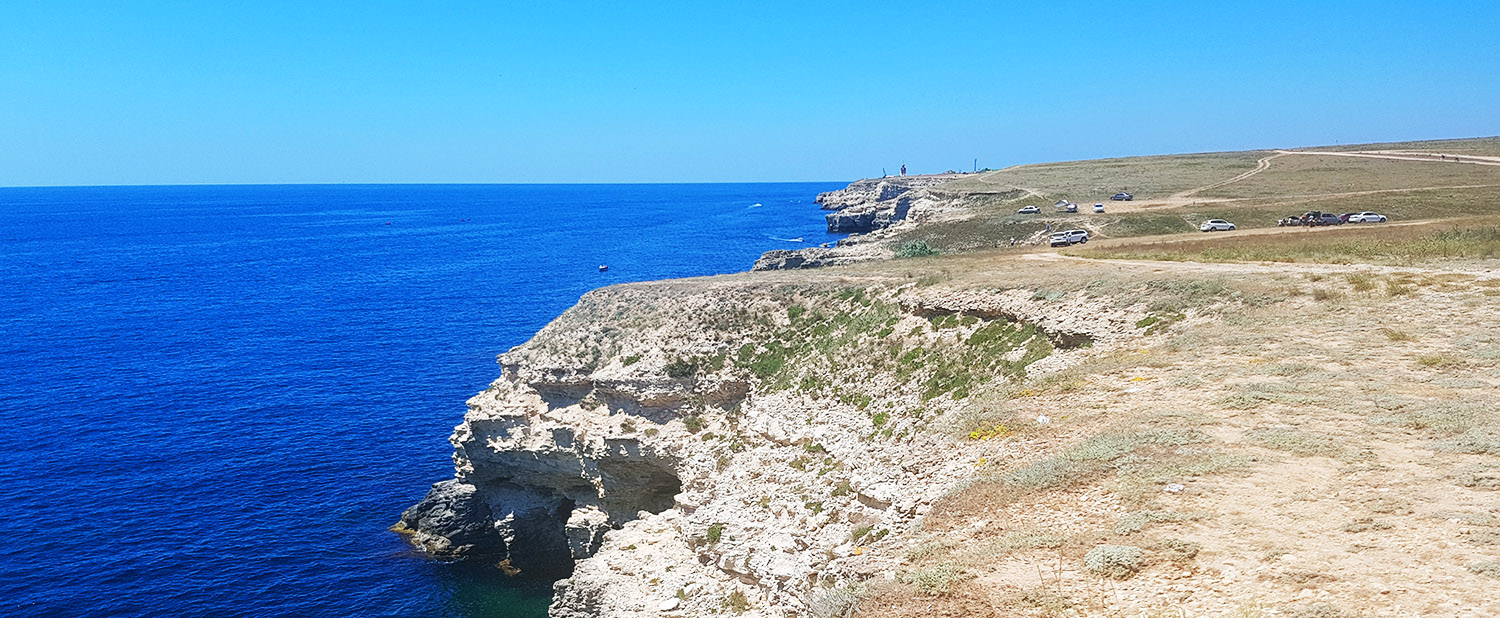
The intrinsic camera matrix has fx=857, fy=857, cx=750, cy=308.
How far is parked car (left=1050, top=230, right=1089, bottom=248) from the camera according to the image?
63438mm

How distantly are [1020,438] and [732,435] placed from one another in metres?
16.3

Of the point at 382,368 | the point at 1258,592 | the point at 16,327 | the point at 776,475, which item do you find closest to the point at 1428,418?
the point at 1258,592

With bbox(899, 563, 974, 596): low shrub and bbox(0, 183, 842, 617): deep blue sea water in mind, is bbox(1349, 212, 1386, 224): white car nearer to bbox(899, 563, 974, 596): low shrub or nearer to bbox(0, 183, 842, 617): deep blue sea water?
bbox(0, 183, 842, 617): deep blue sea water

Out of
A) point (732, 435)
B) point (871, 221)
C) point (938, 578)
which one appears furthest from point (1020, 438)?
point (871, 221)

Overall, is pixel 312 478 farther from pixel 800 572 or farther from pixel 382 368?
pixel 800 572

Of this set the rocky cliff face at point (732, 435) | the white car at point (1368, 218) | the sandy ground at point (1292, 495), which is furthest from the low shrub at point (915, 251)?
the sandy ground at point (1292, 495)

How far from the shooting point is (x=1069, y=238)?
6431 cm

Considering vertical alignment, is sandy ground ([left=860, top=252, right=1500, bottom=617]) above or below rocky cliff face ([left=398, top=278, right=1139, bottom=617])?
above

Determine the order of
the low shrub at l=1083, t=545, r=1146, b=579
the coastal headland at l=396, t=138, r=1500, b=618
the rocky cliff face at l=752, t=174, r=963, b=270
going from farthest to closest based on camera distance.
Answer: the rocky cliff face at l=752, t=174, r=963, b=270 < the coastal headland at l=396, t=138, r=1500, b=618 < the low shrub at l=1083, t=545, r=1146, b=579

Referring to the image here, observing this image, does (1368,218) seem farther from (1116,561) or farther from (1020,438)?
(1116,561)

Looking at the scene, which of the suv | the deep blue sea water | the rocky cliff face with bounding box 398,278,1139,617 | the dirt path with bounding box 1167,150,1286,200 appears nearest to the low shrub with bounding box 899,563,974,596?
the rocky cliff face with bounding box 398,278,1139,617

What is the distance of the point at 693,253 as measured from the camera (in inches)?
5497

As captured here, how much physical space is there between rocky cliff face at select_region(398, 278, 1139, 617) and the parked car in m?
27.0

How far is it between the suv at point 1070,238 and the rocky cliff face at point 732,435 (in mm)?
27063
